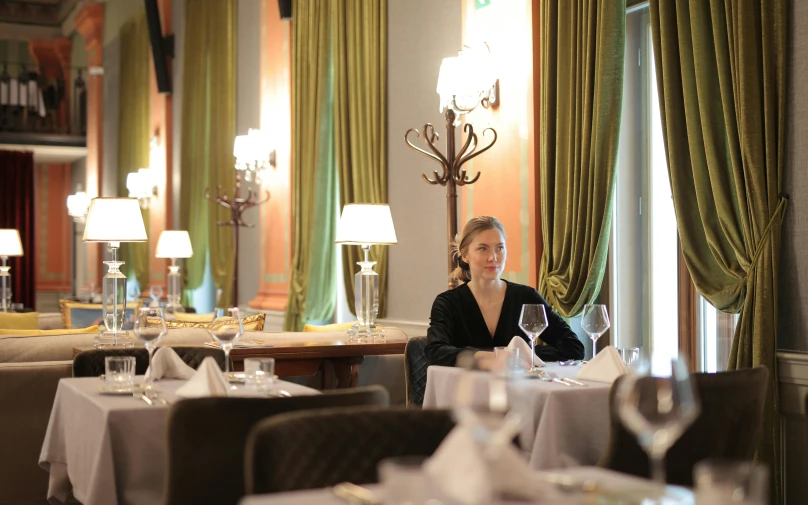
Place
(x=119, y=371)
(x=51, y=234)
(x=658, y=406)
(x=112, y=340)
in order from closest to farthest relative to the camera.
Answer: (x=658, y=406)
(x=119, y=371)
(x=112, y=340)
(x=51, y=234)

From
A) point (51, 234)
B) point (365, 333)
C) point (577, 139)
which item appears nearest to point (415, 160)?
point (365, 333)

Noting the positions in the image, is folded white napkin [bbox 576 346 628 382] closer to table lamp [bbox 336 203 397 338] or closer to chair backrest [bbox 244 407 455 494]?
chair backrest [bbox 244 407 455 494]

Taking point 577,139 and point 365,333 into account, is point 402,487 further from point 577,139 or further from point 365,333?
point 365,333

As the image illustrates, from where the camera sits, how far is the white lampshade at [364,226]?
222 inches

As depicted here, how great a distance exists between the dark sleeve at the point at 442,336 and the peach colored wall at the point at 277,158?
15.5 ft

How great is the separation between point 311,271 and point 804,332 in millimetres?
5092

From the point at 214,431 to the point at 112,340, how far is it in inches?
104

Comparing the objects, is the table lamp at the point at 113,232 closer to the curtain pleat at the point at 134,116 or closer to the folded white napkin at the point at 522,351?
the folded white napkin at the point at 522,351

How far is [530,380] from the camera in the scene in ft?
11.2

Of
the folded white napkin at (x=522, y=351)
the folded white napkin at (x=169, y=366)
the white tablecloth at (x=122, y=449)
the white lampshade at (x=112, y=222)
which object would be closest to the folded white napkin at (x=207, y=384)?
the white tablecloth at (x=122, y=449)

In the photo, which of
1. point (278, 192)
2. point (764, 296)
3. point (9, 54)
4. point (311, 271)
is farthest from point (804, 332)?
point (9, 54)

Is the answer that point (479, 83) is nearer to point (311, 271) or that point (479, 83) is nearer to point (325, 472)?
point (311, 271)

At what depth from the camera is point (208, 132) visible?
437 inches

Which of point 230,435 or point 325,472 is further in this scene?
point 230,435
